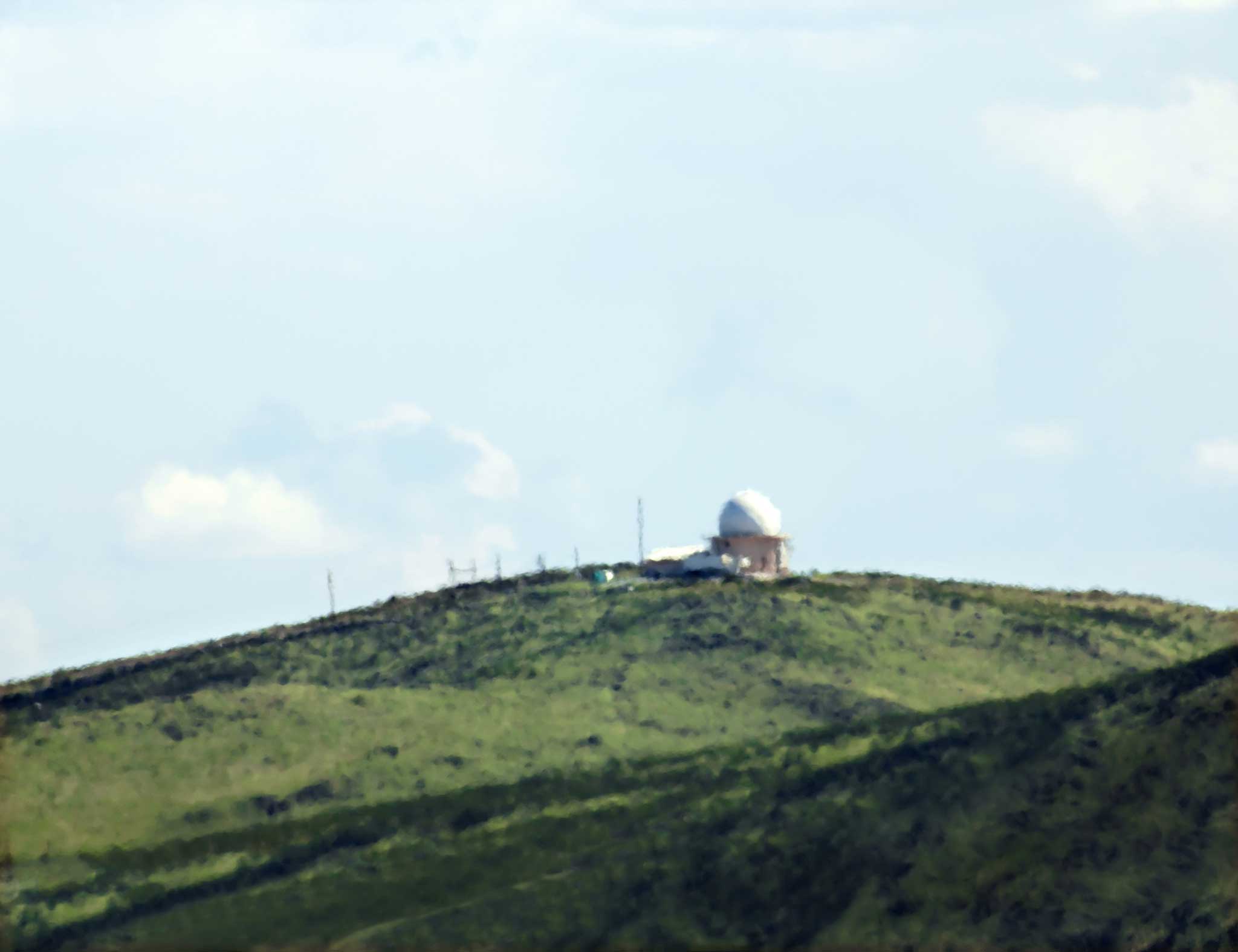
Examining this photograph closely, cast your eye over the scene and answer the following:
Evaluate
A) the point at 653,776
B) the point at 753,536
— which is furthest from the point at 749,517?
the point at 653,776

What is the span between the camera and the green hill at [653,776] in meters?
60.8

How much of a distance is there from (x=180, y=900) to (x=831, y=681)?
3445 cm

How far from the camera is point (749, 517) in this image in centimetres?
10694

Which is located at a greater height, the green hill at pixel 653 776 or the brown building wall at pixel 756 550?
the brown building wall at pixel 756 550

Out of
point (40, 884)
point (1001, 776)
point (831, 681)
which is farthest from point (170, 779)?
point (1001, 776)

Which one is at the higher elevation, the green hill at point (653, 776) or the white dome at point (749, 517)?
the white dome at point (749, 517)

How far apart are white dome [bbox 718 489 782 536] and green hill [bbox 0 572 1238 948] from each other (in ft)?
13.5

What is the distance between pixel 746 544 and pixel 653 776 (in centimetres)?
3165

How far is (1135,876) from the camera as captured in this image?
58344 mm

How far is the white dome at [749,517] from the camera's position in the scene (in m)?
107

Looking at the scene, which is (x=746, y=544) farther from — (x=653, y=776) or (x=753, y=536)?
(x=653, y=776)

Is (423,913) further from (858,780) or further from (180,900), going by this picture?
(858,780)

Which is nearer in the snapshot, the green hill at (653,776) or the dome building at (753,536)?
the green hill at (653,776)

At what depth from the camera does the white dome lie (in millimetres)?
106938
